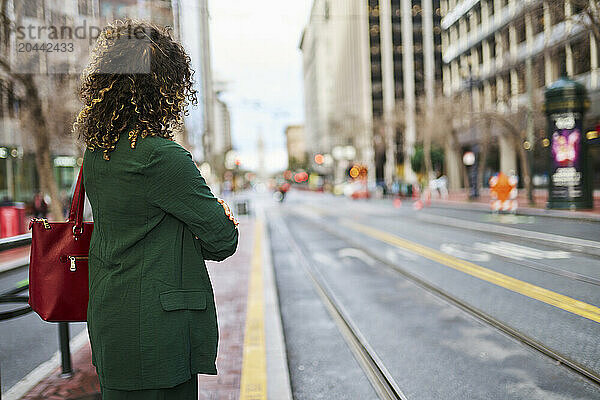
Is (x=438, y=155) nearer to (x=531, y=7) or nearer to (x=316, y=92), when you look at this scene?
(x=531, y=7)

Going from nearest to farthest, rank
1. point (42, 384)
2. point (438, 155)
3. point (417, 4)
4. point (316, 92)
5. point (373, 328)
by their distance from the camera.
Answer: point (42, 384)
point (373, 328)
point (438, 155)
point (417, 4)
point (316, 92)

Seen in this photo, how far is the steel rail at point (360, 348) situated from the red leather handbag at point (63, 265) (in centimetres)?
253

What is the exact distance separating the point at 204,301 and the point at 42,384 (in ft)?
9.96

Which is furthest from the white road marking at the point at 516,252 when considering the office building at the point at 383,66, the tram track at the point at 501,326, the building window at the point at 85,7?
the office building at the point at 383,66

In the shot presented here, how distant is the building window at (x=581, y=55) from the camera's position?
1416 cm

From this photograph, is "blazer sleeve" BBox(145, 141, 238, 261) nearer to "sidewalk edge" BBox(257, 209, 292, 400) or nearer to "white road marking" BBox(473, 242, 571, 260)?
"sidewalk edge" BBox(257, 209, 292, 400)

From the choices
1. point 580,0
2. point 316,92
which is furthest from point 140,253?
point 316,92

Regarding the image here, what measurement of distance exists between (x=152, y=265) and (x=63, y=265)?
1.86 feet

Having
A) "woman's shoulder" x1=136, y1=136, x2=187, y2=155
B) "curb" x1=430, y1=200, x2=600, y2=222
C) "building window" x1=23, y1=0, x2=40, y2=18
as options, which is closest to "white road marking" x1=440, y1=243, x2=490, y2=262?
"curb" x1=430, y1=200, x2=600, y2=222

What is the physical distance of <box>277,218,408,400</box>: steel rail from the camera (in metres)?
4.09

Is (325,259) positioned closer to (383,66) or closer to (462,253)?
(462,253)

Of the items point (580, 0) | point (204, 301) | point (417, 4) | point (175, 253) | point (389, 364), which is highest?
point (417, 4)

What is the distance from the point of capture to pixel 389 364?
15.4ft

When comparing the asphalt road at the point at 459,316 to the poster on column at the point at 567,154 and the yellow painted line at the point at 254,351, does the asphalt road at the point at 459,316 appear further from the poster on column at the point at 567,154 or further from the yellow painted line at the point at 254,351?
the poster on column at the point at 567,154
